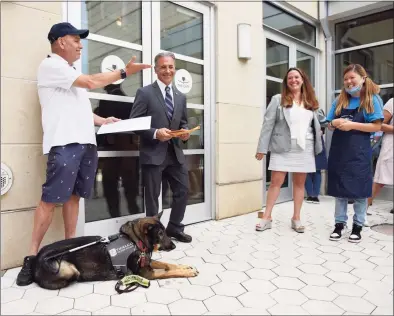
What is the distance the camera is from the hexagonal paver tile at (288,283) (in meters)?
2.23

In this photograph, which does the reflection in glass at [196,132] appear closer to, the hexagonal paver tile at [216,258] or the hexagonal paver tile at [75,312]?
the hexagonal paver tile at [216,258]

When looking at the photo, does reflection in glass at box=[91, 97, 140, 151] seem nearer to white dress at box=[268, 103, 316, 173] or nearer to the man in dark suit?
the man in dark suit

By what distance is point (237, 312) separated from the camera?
75.6 inches

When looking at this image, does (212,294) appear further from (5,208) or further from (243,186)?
(243,186)

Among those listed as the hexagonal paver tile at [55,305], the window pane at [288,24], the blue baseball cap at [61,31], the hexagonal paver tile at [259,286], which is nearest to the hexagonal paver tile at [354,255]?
the hexagonal paver tile at [259,286]

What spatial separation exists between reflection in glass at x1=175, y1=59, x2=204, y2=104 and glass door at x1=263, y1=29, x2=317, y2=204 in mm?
1394

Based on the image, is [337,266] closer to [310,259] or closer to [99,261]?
[310,259]

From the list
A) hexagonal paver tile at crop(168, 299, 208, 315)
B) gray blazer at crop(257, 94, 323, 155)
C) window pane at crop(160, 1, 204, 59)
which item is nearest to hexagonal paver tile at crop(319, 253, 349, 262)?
gray blazer at crop(257, 94, 323, 155)

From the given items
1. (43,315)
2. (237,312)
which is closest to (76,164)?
(43,315)

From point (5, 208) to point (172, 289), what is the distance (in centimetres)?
145

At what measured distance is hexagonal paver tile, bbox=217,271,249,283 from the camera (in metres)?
2.36

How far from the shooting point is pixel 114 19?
3.31 m

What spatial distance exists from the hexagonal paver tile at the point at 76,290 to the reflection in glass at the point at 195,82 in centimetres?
236

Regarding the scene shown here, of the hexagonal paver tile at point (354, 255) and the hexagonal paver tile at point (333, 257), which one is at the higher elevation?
the hexagonal paver tile at point (354, 255)
